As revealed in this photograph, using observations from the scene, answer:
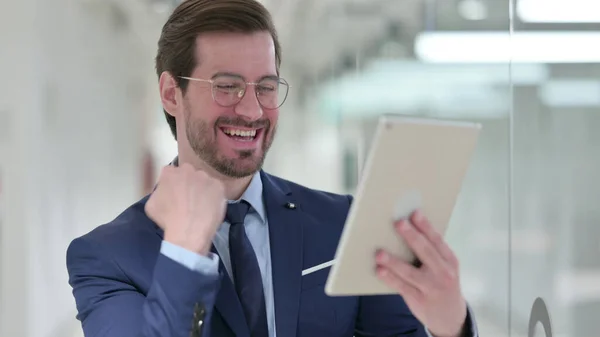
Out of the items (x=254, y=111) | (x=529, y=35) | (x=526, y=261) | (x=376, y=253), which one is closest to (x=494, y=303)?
(x=526, y=261)

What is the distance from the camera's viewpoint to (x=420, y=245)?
3.89 ft

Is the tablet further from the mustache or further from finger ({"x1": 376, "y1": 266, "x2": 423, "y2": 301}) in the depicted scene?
the mustache

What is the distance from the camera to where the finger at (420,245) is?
3.88ft

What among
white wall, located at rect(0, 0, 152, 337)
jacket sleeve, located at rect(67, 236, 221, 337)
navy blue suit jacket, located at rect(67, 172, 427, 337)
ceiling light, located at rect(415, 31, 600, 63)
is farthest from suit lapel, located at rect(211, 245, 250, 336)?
white wall, located at rect(0, 0, 152, 337)

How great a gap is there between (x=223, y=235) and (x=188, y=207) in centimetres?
34

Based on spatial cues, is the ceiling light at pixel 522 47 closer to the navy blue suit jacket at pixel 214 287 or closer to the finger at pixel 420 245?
the navy blue suit jacket at pixel 214 287

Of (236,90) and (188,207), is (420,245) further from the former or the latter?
(236,90)

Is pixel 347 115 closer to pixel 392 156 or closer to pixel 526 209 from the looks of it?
pixel 526 209

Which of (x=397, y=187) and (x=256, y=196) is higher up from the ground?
(x=397, y=187)

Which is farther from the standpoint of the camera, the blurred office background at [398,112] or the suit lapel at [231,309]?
the blurred office background at [398,112]

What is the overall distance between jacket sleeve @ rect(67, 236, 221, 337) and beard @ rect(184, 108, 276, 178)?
351 mm

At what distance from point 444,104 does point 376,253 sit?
13.9ft

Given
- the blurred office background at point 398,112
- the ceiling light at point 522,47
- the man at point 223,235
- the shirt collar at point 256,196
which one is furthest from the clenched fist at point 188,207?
the ceiling light at point 522,47

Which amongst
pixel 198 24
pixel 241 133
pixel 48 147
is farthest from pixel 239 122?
pixel 48 147
